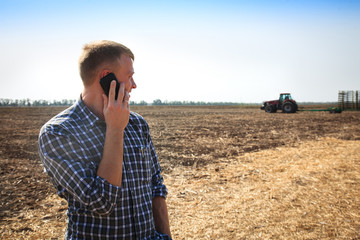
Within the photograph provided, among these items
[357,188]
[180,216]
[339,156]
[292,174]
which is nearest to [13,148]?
[180,216]

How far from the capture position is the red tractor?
2664cm

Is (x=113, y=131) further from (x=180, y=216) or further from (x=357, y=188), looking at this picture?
(x=357, y=188)

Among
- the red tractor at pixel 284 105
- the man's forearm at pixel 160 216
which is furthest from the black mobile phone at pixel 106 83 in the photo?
the red tractor at pixel 284 105

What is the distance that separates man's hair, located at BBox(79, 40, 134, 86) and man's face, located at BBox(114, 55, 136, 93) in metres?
0.04

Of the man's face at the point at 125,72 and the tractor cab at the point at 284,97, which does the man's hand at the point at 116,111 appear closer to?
the man's face at the point at 125,72

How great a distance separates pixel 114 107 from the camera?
1271 mm

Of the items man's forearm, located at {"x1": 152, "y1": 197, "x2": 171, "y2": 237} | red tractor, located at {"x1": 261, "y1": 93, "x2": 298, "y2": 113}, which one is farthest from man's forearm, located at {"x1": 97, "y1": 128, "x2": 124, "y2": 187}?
red tractor, located at {"x1": 261, "y1": 93, "x2": 298, "y2": 113}

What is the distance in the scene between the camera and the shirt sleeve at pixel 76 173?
47.4 inches

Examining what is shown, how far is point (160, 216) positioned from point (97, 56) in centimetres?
112

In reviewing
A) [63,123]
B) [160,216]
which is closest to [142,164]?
[160,216]

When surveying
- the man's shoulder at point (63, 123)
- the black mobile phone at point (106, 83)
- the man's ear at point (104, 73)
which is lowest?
the man's shoulder at point (63, 123)

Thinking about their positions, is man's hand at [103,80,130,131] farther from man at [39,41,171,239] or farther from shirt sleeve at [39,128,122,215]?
shirt sleeve at [39,128,122,215]

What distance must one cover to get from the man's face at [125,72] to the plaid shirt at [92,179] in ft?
0.87

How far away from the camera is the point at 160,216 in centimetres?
169
